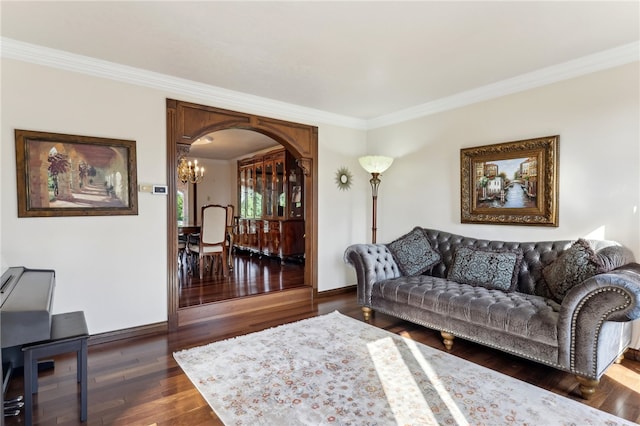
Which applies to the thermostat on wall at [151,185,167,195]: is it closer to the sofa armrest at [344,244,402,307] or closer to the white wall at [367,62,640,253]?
the sofa armrest at [344,244,402,307]

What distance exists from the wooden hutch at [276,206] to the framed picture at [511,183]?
3.69 metres

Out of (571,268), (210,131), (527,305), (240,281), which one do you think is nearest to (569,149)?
(571,268)

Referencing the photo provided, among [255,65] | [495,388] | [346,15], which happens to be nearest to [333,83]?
[255,65]

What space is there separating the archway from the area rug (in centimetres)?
81

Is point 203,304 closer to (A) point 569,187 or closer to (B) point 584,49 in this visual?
(A) point 569,187

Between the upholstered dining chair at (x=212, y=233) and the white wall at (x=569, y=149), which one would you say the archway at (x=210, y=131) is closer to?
the white wall at (x=569, y=149)

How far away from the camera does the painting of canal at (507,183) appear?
345 centimetres

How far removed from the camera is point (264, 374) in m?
2.55

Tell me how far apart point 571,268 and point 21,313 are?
3702 millimetres

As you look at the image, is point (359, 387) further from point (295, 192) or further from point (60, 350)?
point (295, 192)

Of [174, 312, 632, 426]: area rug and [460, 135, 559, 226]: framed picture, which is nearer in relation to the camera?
[174, 312, 632, 426]: area rug

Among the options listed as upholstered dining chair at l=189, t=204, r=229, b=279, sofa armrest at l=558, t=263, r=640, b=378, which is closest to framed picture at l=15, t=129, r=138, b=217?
upholstered dining chair at l=189, t=204, r=229, b=279

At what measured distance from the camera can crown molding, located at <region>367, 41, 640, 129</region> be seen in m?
2.89

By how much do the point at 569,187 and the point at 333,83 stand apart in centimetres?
258
